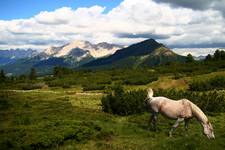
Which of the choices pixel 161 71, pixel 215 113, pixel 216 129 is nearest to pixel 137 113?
pixel 215 113

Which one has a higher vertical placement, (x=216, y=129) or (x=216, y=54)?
(x=216, y=54)

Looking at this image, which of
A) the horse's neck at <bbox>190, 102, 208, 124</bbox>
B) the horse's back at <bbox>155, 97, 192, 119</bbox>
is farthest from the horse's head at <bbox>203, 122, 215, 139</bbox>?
the horse's back at <bbox>155, 97, 192, 119</bbox>

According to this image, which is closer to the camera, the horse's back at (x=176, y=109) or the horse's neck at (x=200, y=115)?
the horse's neck at (x=200, y=115)

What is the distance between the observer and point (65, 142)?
20672mm

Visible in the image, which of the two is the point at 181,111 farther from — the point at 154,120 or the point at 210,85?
the point at 210,85

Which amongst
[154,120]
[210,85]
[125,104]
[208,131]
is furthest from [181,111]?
[210,85]

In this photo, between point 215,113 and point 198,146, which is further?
point 215,113

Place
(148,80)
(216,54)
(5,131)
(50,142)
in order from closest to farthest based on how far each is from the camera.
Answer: (50,142) → (5,131) → (148,80) → (216,54)

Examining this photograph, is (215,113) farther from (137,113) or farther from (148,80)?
(148,80)

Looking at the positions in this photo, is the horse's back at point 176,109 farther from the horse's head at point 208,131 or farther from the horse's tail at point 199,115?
the horse's head at point 208,131

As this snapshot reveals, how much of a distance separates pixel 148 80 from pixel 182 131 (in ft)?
171

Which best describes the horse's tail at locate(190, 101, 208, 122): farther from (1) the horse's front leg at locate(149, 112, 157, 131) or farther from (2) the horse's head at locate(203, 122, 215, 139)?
(1) the horse's front leg at locate(149, 112, 157, 131)

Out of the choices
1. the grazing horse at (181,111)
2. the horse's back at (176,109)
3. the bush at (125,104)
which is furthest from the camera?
the bush at (125,104)

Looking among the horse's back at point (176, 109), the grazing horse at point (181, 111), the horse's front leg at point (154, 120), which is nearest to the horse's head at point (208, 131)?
the grazing horse at point (181, 111)
